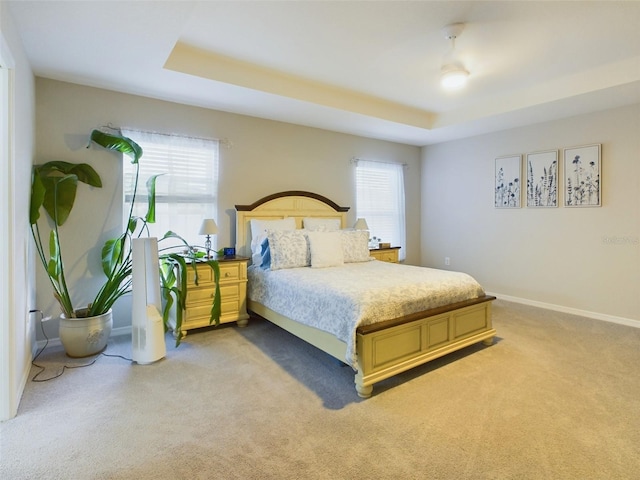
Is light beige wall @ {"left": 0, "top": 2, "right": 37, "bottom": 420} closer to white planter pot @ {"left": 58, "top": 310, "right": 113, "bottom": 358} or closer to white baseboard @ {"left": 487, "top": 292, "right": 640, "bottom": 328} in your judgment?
white planter pot @ {"left": 58, "top": 310, "right": 113, "bottom": 358}

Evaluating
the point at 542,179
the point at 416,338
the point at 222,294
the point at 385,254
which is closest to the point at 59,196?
the point at 222,294

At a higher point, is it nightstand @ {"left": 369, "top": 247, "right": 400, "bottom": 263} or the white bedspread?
nightstand @ {"left": 369, "top": 247, "right": 400, "bottom": 263}

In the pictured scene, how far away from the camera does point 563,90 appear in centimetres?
362

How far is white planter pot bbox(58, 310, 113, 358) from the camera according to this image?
2.87 metres

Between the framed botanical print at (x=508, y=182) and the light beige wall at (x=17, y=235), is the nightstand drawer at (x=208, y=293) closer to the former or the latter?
the light beige wall at (x=17, y=235)

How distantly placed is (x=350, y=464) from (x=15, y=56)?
3.12 meters

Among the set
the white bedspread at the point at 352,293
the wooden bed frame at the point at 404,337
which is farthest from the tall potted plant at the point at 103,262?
the wooden bed frame at the point at 404,337

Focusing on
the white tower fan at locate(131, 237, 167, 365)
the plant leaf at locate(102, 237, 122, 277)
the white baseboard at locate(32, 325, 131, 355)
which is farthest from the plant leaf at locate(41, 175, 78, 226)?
the white baseboard at locate(32, 325, 131, 355)

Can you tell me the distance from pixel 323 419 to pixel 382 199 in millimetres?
4115

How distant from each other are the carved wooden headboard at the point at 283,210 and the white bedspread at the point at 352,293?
2.15ft

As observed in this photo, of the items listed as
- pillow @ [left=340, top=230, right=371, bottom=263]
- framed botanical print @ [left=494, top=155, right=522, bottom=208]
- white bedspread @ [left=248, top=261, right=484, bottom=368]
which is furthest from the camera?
framed botanical print @ [left=494, top=155, right=522, bottom=208]

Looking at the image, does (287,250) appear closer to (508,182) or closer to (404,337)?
(404,337)

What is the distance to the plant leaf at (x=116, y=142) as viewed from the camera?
3.19m

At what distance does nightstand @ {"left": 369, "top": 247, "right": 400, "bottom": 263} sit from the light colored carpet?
2119 mm
